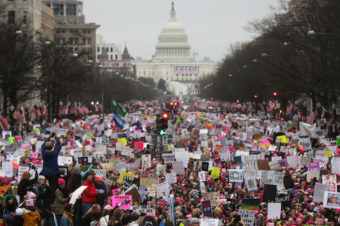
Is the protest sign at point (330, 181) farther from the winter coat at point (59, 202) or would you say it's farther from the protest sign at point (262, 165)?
the winter coat at point (59, 202)

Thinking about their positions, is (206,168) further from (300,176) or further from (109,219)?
(109,219)

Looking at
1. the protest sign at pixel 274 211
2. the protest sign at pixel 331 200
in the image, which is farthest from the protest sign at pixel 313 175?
the protest sign at pixel 331 200

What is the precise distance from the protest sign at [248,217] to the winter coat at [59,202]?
291 cm

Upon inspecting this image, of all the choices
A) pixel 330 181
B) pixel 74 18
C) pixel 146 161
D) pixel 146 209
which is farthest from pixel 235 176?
pixel 74 18

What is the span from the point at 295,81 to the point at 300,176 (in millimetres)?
36808

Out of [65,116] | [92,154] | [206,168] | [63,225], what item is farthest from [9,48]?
[63,225]

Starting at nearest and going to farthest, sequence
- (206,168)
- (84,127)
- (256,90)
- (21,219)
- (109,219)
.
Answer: (109,219), (21,219), (206,168), (84,127), (256,90)

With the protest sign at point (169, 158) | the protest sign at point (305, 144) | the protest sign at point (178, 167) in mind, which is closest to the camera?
the protest sign at point (178, 167)

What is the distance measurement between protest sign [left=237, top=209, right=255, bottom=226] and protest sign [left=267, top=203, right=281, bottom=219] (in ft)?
3.61

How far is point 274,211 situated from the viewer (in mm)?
18078

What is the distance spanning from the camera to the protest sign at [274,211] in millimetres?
18016

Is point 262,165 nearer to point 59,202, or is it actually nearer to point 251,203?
point 251,203

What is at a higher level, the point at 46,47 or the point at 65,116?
the point at 46,47

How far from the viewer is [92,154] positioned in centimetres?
2983
